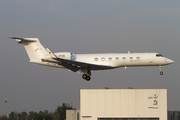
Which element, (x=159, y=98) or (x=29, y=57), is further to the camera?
(x=29, y=57)

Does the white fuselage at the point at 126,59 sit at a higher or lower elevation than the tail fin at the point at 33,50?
lower

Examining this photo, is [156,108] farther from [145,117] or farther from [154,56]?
[154,56]

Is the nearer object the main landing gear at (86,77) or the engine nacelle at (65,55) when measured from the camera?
the engine nacelle at (65,55)

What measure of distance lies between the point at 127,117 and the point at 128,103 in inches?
51.3

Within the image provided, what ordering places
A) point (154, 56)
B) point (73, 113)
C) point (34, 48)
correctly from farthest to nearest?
point (73, 113) → point (34, 48) → point (154, 56)

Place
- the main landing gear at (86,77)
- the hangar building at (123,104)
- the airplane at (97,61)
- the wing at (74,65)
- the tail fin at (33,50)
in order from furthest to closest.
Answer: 1. the tail fin at (33,50)
2. the main landing gear at (86,77)
3. the airplane at (97,61)
4. the wing at (74,65)
5. the hangar building at (123,104)

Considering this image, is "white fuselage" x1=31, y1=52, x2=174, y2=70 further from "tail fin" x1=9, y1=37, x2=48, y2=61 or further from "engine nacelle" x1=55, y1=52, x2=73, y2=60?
"tail fin" x1=9, y1=37, x2=48, y2=61

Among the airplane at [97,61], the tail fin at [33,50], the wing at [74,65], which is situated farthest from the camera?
the tail fin at [33,50]

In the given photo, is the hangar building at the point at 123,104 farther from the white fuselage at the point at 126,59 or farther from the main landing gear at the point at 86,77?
the main landing gear at the point at 86,77

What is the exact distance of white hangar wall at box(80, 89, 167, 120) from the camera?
29.6 m

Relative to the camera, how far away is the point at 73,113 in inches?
1719

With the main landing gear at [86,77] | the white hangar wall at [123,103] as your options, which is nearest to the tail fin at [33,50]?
the main landing gear at [86,77]

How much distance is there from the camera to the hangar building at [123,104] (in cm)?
2959

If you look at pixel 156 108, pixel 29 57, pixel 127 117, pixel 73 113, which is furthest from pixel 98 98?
pixel 73 113
